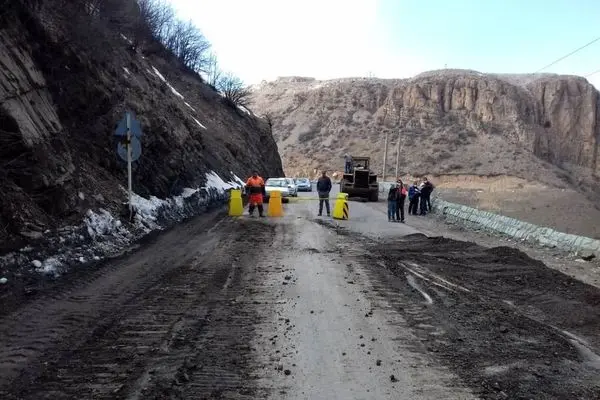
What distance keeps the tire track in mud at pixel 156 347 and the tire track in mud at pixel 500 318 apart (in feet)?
6.76

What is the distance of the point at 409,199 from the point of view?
25.5 meters

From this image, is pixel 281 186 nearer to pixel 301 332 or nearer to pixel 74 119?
pixel 74 119

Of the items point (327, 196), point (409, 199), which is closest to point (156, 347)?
point (327, 196)

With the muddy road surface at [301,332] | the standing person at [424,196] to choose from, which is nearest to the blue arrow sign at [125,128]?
the muddy road surface at [301,332]

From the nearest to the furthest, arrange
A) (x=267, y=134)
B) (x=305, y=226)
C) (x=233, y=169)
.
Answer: (x=305, y=226)
(x=233, y=169)
(x=267, y=134)

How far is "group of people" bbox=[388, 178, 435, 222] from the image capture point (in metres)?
20.8

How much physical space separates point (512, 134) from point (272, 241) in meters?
93.8

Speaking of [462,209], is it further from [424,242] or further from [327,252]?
[327,252]

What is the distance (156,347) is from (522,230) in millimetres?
13276

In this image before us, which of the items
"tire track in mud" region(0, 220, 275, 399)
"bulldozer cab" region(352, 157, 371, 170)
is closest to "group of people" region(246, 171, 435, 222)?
"tire track in mud" region(0, 220, 275, 399)

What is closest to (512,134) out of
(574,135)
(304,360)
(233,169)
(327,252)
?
(574,135)

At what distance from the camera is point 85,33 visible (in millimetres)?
15586

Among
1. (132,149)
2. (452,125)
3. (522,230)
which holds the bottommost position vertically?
(522,230)

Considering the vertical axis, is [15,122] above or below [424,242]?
above
